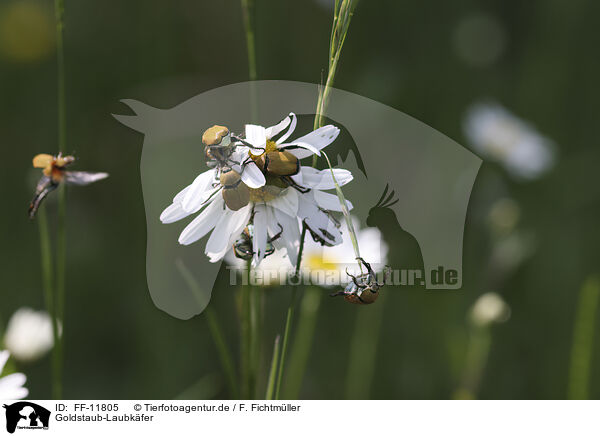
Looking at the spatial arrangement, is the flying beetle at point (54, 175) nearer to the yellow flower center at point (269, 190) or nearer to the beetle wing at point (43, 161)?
the beetle wing at point (43, 161)

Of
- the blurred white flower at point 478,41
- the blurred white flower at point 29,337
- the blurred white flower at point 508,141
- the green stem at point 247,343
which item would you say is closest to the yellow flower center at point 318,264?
the green stem at point 247,343

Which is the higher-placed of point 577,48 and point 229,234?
point 577,48

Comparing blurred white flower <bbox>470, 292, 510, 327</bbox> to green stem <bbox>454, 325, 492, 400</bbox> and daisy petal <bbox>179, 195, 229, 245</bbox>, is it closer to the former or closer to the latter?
green stem <bbox>454, 325, 492, 400</bbox>

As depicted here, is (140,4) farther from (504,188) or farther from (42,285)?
(504,188)

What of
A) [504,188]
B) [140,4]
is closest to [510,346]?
[504,188]

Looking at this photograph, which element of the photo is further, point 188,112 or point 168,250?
point 168,250

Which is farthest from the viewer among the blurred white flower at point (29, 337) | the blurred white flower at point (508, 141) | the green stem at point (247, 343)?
the blurred white flower at point (508, 141)
